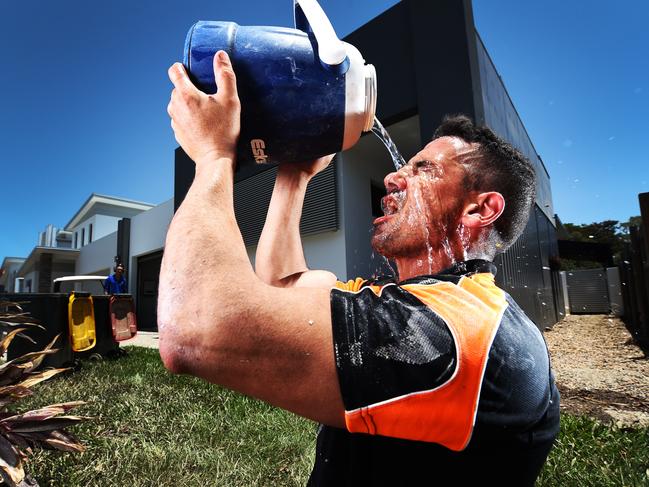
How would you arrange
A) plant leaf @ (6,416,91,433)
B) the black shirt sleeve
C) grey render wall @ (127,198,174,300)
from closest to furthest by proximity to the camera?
1. the black shirt sleeve
2. plant leaf @ (6,416,91,433)
3. grey render wall @ (127,198,174,300)

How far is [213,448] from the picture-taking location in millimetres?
2803

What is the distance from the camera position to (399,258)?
1316 millimetres

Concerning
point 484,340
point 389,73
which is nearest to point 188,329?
point 484,340

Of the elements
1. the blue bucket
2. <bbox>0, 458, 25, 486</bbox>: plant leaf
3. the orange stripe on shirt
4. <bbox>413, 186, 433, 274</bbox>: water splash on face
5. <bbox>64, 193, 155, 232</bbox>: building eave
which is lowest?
<bbox>0, 458, 25, 486</bbox>: plant leaf

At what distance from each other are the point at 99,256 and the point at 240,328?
20.5 meters

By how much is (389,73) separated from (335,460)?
20.7ft

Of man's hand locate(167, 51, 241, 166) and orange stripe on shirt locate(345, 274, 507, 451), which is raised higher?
man's hand locate(167, 51, 241, 166)

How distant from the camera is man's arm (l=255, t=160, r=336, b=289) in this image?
1.42 m

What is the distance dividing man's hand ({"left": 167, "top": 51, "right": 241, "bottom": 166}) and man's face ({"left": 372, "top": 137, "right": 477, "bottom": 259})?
2.08 ft

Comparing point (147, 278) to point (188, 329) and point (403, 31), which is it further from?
point (188, 329)

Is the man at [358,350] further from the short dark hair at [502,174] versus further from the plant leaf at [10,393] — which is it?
the plant leaf at [10,393]

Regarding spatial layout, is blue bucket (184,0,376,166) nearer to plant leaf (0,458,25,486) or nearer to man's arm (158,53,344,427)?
man's arm (158,53,344,427)

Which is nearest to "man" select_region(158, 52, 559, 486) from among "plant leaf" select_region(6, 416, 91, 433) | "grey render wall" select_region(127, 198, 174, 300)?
"plant leaf" select_region(6, 416, 91, 433)

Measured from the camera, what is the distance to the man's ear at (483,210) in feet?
4.03
